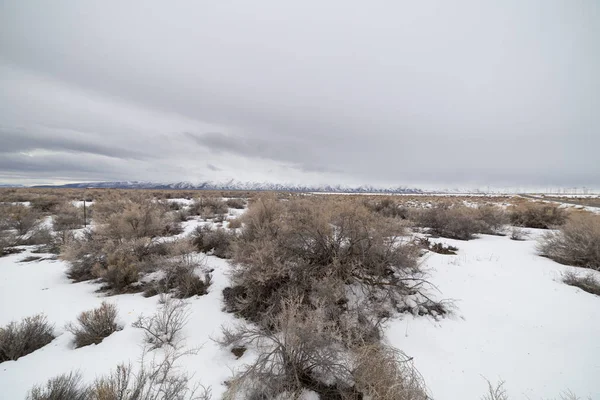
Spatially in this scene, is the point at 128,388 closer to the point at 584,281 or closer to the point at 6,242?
the point at 6,242

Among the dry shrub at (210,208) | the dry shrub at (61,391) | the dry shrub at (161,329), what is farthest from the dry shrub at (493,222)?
the dry shrub at (210,208)

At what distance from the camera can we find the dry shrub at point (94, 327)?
11.1 ft

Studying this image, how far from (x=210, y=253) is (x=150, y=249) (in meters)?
1.66

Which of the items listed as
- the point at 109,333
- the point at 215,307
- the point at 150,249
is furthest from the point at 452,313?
the point at 150,249

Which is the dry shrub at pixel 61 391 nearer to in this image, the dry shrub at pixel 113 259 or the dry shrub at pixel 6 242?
the dry shrub at pixel 113 259

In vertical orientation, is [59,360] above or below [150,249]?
below

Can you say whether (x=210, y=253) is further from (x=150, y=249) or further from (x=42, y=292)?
(x=42, y=292)

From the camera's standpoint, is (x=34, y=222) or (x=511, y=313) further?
(x=34, y=222)

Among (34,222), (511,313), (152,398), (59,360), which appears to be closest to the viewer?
(152,398)

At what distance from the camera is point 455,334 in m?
3.73

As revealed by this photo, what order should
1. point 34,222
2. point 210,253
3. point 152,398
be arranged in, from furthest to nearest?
point 34,222 → point 210,253 → point 152,398

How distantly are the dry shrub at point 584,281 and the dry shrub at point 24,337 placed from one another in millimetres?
10529

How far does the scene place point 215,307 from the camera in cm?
439

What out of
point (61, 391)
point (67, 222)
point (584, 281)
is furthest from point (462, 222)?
point (67, 222)
